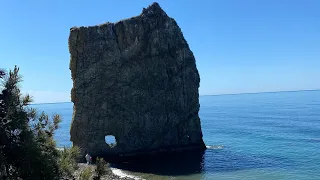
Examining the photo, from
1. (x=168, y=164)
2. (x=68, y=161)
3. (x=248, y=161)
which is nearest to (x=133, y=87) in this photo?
(x=168, y=164)

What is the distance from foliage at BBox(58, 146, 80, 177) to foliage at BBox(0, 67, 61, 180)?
44.1 inches

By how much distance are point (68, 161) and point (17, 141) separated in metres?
2.94

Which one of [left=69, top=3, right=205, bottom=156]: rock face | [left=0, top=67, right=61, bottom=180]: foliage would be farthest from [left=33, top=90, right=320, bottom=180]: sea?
[left=0, top=67, right=61, bottom=180]: foliage

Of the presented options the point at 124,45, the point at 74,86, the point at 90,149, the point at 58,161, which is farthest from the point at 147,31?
the point at 58,161

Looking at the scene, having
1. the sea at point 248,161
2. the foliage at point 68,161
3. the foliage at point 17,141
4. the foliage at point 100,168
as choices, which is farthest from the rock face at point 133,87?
the foliage at point 17,141

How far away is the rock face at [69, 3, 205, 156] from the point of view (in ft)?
178

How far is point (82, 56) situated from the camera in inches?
2147

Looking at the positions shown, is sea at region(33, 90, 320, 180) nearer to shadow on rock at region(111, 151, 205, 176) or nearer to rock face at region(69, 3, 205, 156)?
shadow on rock at region(111, 151, 205, 176)

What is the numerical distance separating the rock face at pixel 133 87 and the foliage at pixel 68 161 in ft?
137

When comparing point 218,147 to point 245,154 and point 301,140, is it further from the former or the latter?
point 301,140

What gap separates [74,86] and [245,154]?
101ft

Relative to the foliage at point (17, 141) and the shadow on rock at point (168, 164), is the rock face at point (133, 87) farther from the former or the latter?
the foliage at point (17, 141)

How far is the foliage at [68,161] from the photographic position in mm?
12031

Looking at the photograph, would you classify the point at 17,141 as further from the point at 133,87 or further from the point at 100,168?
the point at 133,87
